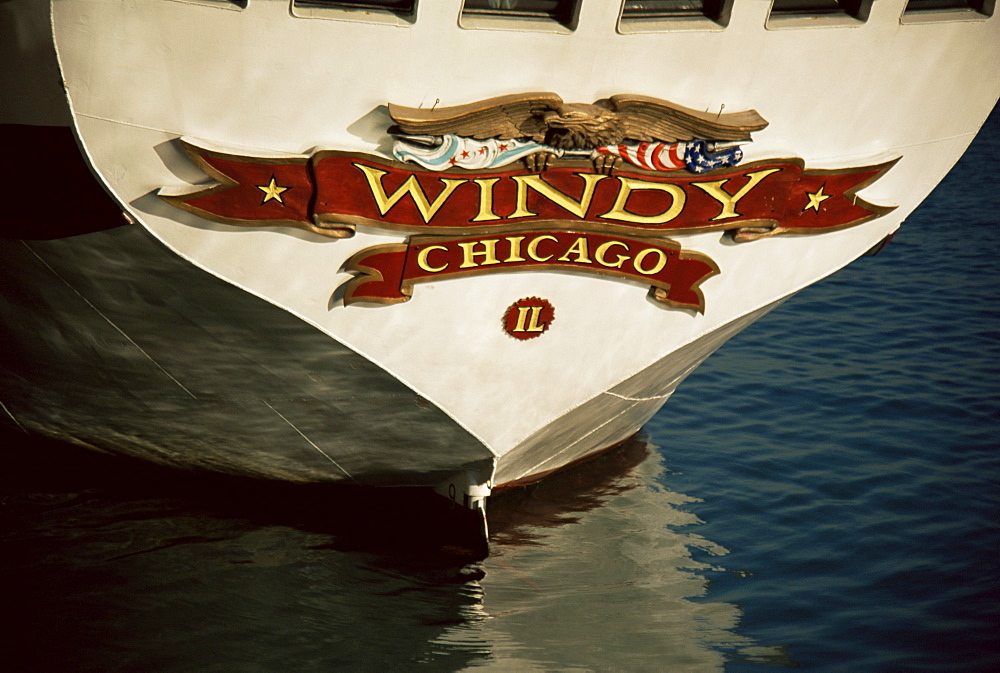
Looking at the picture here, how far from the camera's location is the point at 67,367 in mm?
6312

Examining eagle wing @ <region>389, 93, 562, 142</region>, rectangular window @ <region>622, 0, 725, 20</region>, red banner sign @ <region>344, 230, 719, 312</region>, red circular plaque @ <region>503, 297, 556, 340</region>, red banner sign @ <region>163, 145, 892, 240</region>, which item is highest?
rectangular window @ <region>622, 0, 725, 20</region>

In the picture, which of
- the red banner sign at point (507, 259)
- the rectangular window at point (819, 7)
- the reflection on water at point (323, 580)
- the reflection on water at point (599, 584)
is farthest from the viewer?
the reflection on water at point (599, 584)

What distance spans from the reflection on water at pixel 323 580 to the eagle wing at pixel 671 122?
326 centimetres

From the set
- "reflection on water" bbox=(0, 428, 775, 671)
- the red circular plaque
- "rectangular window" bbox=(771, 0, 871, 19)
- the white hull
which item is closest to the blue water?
"reflection on water" bbox=(0, 428, 775, 671)

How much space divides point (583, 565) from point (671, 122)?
3423mm

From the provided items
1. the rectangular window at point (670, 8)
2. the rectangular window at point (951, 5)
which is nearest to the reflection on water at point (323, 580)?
the rectangular window at point (670, 8)

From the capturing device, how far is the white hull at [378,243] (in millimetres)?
4543

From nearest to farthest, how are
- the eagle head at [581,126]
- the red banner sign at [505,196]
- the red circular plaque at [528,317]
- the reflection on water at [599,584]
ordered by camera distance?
the red banner sign at [505,196] → the eagle head at [581,126] → the red circular plaque at [528,317] → the reflection on water at [599,584]

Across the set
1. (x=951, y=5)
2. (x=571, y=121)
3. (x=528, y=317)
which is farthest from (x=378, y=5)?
(x=951, y=5)

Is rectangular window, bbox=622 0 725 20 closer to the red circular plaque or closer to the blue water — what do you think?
the red circular plaque

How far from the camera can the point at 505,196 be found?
5191 millimetres

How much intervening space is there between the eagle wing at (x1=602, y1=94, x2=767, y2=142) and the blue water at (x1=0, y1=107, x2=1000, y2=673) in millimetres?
3258

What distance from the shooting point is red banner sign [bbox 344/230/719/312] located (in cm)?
526

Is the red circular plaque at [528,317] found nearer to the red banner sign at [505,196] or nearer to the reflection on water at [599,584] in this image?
the red banner sign at [505,196]
